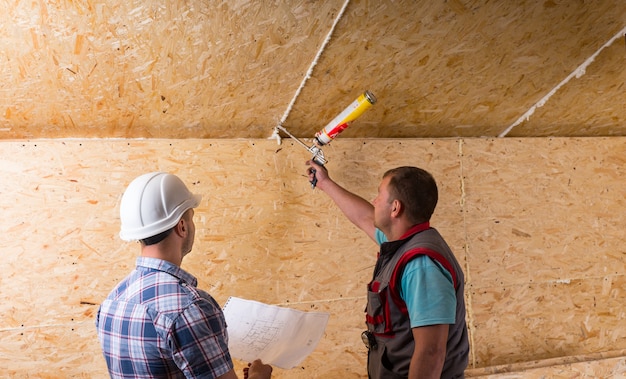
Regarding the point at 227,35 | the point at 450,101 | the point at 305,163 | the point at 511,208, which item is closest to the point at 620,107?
the point at 511,208

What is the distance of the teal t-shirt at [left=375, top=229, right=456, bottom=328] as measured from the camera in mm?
1589

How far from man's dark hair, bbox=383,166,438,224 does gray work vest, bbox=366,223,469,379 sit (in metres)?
0.04

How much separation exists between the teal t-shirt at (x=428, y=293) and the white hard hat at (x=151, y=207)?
2.24 feet

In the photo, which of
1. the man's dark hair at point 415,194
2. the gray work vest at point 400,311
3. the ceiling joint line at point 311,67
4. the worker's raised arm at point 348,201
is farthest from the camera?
the worker's raised arm at point 348,201

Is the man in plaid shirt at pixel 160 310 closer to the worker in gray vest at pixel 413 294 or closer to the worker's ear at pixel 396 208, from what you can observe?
the worker in gray vest at pixel 413 294

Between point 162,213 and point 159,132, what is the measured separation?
2.78 ft

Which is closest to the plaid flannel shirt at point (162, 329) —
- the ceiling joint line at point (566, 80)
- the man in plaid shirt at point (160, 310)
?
the man in plaid shirt at point (160, 310)

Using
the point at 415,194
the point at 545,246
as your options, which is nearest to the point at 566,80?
the point at 545,246

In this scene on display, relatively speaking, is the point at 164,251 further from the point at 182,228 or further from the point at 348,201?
the point at 348,201

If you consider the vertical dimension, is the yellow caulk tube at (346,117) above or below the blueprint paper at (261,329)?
above

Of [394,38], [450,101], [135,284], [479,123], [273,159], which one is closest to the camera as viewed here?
[135,284]

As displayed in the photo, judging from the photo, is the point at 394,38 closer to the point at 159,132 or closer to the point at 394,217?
the point at 394,217

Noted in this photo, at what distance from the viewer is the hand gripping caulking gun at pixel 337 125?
210 centimetres

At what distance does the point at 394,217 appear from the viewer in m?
1.84
